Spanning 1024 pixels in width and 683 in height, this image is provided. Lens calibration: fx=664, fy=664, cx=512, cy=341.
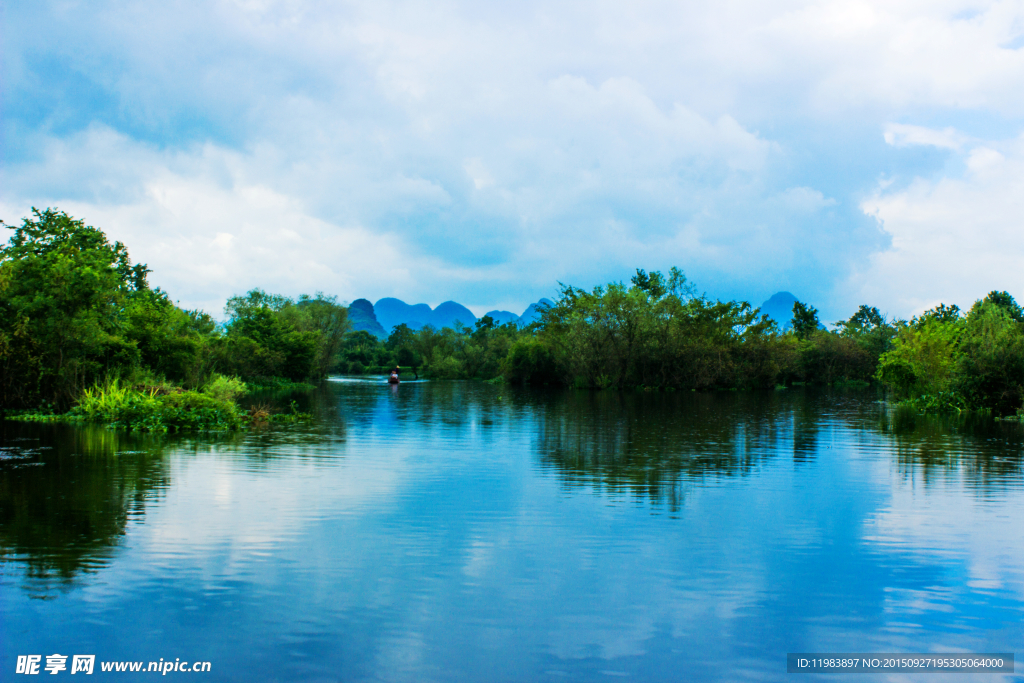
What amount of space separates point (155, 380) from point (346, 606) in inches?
927

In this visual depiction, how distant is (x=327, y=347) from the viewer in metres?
80.6

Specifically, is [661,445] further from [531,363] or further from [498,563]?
[531,363]

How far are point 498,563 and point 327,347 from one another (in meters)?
76.2

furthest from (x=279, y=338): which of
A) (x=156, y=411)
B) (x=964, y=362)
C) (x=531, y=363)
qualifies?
(x=964, y=362)

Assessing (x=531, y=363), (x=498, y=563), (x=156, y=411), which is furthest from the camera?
(x=531, y=363)

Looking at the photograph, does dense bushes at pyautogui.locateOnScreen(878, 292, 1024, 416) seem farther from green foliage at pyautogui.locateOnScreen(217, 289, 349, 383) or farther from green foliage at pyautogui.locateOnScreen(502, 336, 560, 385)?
green foliage at pyautogui.locateOnScreen(217, 289, 349, 383)

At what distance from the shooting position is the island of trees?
76.6 feet

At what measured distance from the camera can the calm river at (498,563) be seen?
559 centimetres

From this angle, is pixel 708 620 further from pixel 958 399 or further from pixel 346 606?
pixel 958 399

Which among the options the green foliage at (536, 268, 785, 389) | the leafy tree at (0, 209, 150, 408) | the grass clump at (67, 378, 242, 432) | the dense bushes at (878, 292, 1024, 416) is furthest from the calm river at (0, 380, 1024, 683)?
the green foliage at (536, 268, 785, 389)

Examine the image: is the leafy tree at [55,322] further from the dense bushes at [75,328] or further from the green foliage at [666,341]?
the green foliage at [666,341]

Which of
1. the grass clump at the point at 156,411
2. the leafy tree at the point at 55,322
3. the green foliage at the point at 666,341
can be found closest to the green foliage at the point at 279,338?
the leafy tree at the point at 55,322

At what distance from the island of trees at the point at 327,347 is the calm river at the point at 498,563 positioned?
10021 millimetres

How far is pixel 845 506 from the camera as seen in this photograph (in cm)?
1098
